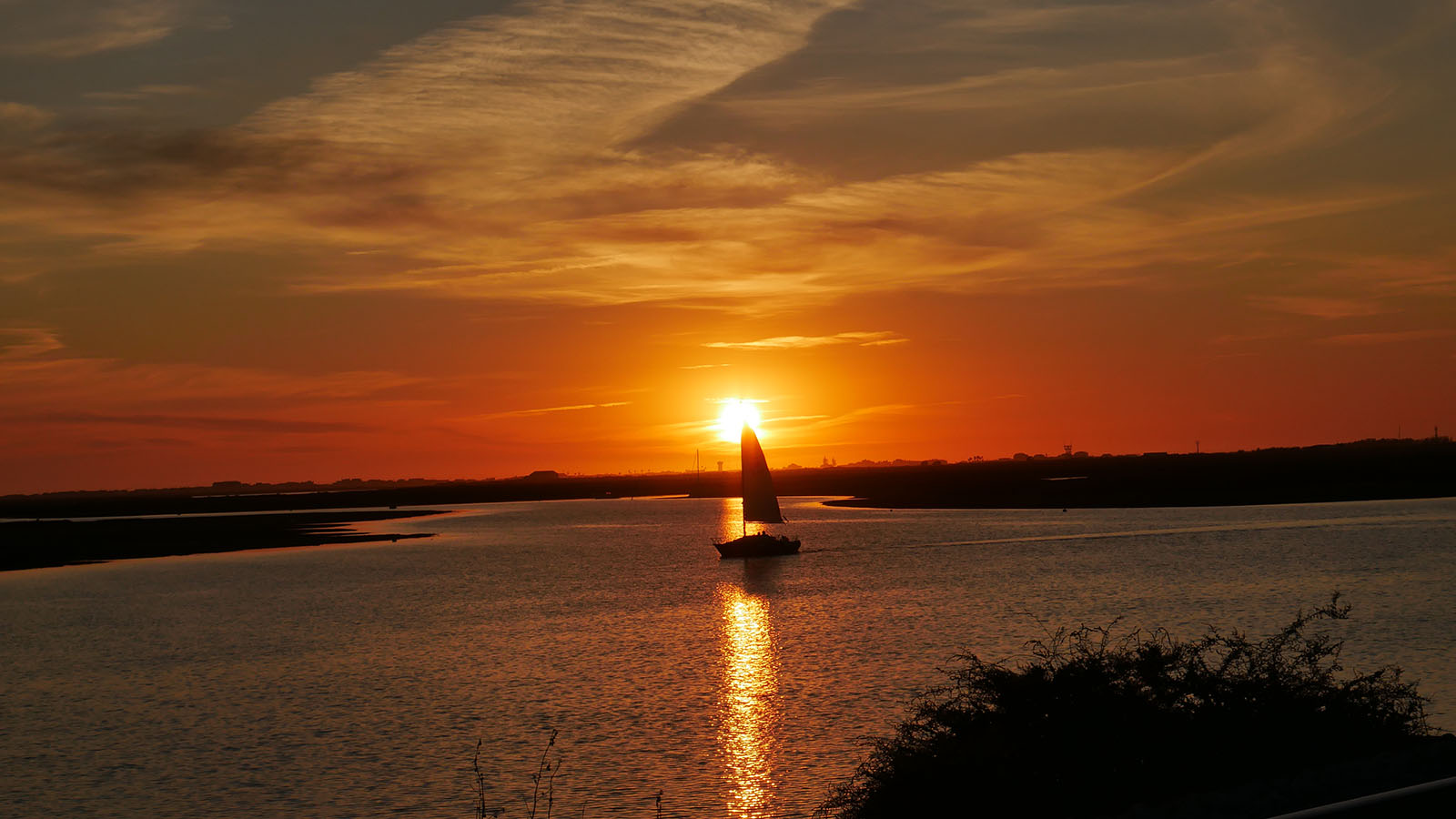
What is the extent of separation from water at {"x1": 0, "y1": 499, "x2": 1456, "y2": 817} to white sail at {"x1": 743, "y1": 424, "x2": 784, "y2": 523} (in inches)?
328

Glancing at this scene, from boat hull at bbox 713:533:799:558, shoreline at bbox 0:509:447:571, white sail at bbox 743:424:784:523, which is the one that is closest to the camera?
boat hull at bbox 713:533:799:558

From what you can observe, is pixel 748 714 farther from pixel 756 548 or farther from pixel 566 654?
pixel 756 548

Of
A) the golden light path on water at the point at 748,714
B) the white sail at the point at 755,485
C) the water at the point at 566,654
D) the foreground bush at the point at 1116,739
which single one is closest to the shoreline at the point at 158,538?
the water at the point at 566,654

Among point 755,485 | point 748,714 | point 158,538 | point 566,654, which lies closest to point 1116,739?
point 748,714

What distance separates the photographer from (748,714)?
107 ft

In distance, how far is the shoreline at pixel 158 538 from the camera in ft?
375

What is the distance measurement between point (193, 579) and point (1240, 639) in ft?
275

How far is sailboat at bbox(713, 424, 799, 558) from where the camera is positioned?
9519 cm

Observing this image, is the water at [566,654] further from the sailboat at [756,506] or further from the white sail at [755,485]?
the white sail at [755,485]

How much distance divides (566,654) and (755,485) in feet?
213

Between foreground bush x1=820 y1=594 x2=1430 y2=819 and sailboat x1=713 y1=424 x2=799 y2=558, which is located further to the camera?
sailboat x1=713 y1=424 x2=799 y2=558

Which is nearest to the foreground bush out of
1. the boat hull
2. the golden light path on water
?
the golden light path on water

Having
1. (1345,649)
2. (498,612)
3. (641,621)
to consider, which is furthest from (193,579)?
(1345,649)

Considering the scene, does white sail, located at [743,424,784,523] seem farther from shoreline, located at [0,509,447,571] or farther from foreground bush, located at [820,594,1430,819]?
foreground bush, located at [820,594,1430,819]
